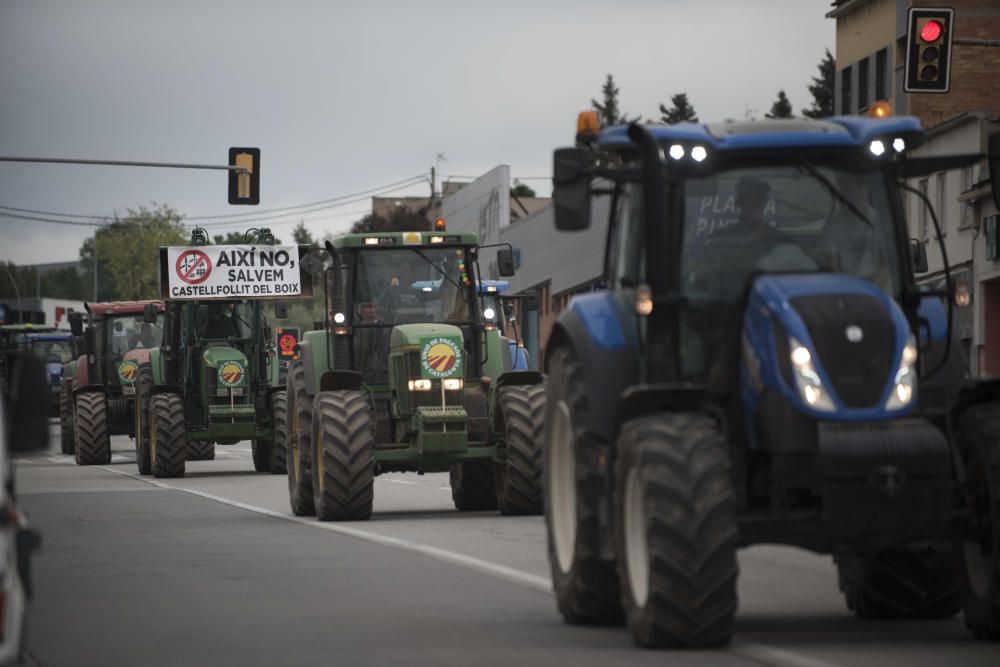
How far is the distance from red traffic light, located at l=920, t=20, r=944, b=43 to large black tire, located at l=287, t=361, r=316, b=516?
8433mm

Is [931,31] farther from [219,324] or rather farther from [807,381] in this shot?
[807,381]

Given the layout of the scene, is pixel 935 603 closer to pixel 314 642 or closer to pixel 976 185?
pixel 314 642

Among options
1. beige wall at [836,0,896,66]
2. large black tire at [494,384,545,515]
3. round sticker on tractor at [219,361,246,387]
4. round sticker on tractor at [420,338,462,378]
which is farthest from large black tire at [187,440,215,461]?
beige wall at [836,0,896,66]

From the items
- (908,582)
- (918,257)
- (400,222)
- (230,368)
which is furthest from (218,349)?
(400,222)

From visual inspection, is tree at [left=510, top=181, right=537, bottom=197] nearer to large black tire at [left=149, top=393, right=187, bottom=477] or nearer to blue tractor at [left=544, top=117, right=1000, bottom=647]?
large black tire at [left=149, top=393, right=187, bottom=477]

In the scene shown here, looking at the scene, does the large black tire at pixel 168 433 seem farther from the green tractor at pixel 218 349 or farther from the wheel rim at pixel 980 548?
the wheel rim at pixel 980 548

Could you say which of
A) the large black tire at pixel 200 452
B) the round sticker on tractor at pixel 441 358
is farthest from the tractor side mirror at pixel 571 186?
the large black tire at pixel 200 452

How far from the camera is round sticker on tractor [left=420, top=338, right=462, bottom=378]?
2230cm

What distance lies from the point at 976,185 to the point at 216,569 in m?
34.5

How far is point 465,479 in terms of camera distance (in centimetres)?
2372

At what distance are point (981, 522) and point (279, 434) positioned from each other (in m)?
23.8

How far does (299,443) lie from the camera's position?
2275 centimetres

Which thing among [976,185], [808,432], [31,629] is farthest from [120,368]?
[808,432]

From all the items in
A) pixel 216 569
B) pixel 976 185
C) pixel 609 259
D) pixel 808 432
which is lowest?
pixel 216 569
